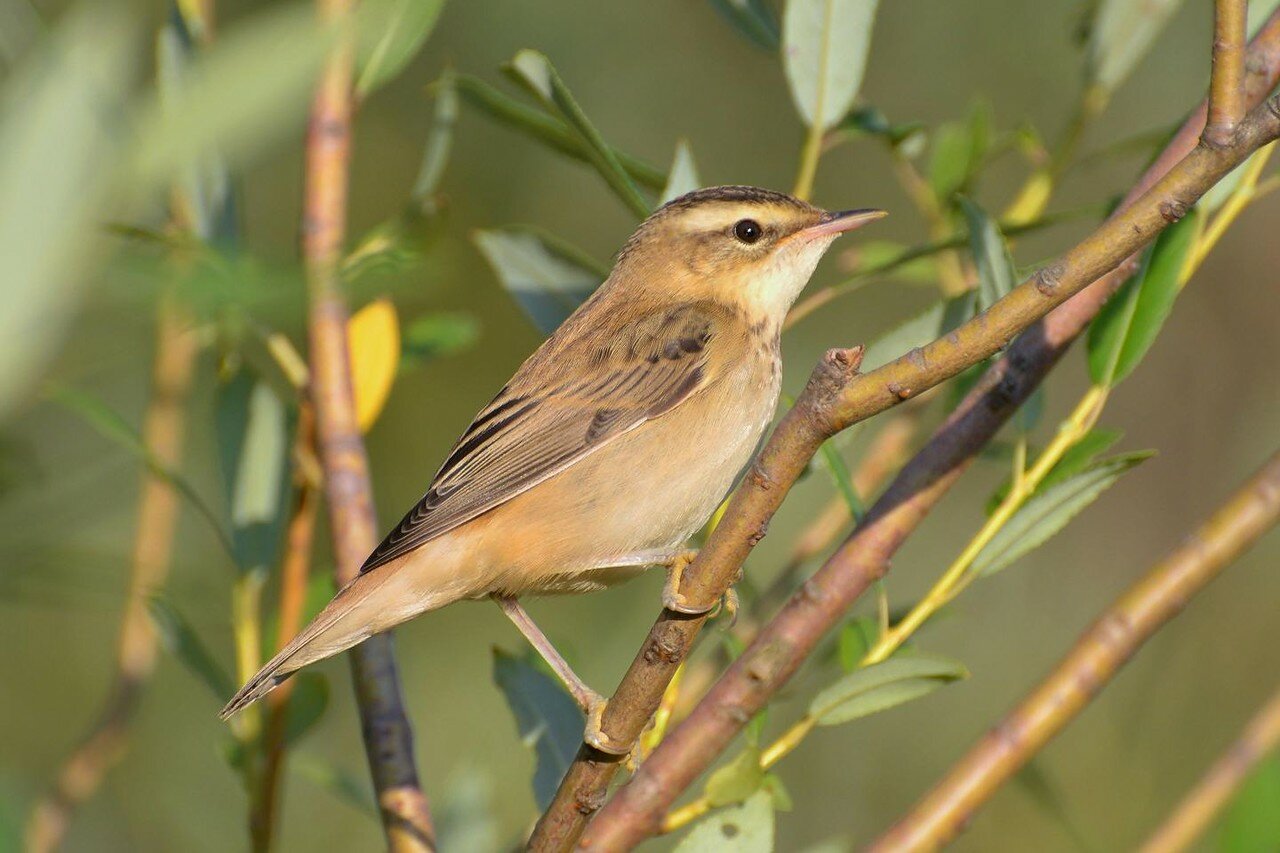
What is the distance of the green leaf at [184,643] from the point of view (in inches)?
108

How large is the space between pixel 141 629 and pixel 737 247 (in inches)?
74.4

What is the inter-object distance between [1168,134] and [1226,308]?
133 inches

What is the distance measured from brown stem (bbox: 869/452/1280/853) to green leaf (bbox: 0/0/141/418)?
1.92 m

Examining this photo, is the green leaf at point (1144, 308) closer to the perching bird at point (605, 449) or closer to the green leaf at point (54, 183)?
the perching bird at point (605, 449)

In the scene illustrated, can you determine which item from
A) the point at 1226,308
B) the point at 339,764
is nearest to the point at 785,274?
the point at 339,764

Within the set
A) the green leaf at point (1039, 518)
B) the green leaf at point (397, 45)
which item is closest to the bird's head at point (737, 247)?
the green leaf at point (397, 45)

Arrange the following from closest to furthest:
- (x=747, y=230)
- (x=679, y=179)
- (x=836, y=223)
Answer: (x=679, y=179) < (x=836, y=223) < (x=747, y=230)

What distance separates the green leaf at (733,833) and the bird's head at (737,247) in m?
1.75

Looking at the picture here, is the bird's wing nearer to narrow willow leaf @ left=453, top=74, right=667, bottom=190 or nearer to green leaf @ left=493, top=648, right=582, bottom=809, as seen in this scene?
green leaf @ left=493, top=648, right=582, bottom=809

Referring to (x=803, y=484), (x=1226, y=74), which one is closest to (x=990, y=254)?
(x=1226, y=74)

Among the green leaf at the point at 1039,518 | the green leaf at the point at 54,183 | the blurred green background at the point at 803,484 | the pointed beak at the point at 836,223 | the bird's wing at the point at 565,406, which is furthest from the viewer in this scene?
the blurred green background at the point at 803,484

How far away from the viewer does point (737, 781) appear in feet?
→ 7.91

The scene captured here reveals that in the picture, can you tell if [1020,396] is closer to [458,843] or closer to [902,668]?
[902,668]

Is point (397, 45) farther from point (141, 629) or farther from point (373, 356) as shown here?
point (141, 629)
